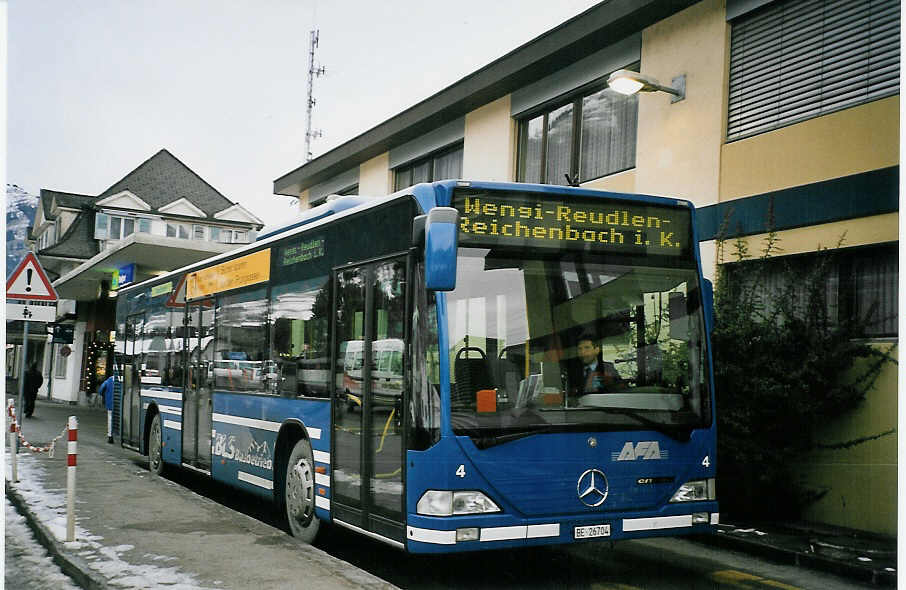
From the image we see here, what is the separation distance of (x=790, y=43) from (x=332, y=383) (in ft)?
22.0

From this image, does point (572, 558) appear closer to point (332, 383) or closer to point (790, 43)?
point (332, 383)

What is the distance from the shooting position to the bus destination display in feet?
22.5

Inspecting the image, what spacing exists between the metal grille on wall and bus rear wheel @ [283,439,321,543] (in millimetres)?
6510

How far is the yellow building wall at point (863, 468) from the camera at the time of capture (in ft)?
31.2

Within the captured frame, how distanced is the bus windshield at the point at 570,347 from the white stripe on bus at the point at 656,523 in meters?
0.61

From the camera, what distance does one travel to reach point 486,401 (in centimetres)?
662

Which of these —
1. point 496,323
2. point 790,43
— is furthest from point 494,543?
point 790,43

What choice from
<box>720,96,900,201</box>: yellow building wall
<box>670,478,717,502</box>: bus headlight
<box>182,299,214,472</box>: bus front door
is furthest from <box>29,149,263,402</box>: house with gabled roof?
<box>670,478,717,502</box>: bus headlight

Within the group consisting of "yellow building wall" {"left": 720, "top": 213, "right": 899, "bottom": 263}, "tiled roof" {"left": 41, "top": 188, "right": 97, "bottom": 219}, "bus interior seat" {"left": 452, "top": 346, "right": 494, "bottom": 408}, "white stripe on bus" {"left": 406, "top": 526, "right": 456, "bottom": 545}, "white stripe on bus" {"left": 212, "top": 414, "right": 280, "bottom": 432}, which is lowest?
"white stripe on bus" {"left": 406, "top": 526, "right": 456, "bottom": 545}

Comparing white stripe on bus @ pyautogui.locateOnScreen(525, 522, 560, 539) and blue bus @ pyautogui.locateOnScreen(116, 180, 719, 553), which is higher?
blue bus @ pyautogui.locateOnScreen(116, 180, 719, 553)

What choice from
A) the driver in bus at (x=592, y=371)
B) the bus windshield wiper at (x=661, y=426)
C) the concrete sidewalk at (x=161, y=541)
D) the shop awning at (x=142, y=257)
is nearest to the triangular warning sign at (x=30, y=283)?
the concrete sidewalk at (x=161, y=541)

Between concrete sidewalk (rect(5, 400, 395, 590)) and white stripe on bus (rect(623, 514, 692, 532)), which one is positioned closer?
concrete sidewalk (rect(5, 400, 395, 590))

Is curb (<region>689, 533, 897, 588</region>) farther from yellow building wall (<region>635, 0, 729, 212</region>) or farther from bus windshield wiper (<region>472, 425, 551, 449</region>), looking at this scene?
yellow building wall (<region>635, 0, 729, 212</region>)

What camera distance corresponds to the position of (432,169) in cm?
1984
